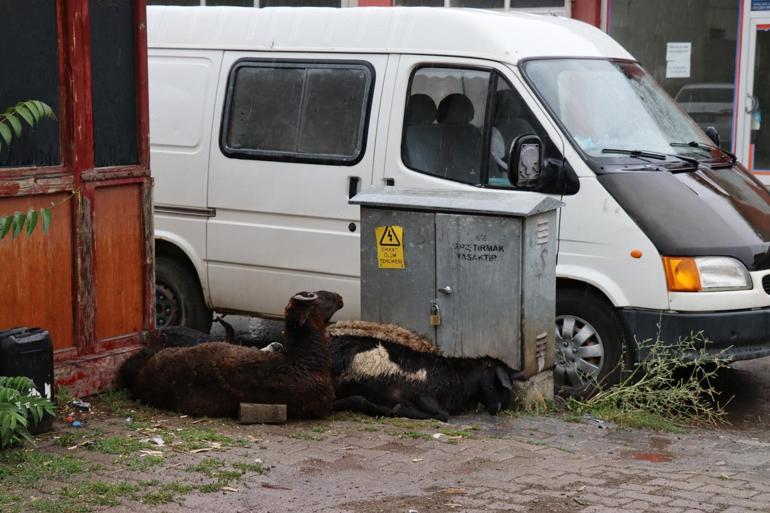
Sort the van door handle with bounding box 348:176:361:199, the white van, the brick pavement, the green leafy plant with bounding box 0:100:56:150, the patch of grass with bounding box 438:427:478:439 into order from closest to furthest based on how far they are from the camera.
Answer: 1. the brick pavement
2. the green leafy plant with bounding box 0:100:56:150
3. the patch of grass with bounding box 438:427:478:439
4. the white van
5. the van door handle with bounding box 348:176:361:199

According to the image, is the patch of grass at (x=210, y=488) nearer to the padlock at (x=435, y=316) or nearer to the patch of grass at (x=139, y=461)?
the patch of grass at (x=139, y=461)

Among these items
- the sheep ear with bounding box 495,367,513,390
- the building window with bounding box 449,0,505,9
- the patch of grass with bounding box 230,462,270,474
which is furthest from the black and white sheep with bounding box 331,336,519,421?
the building window with bounding box 449,0,505,9

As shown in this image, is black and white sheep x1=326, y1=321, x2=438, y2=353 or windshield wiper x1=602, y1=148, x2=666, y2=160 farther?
windshield wiper x1=602, y1=148, x2=666, y2=160

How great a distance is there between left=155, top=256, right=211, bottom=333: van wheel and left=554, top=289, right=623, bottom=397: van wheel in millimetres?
3030

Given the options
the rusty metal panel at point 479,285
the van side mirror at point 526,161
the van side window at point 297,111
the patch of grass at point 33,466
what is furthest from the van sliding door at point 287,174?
the patch of grass at point 33,466

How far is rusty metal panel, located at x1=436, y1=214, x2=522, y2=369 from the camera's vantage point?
7.06m

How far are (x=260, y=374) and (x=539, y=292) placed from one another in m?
1.78

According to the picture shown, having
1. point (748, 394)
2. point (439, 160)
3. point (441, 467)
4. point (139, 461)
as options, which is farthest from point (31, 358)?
point (748, 394)

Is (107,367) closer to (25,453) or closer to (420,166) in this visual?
(25,453)

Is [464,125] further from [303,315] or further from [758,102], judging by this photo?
[758,102]

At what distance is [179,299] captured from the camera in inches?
372

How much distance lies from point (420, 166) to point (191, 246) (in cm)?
206

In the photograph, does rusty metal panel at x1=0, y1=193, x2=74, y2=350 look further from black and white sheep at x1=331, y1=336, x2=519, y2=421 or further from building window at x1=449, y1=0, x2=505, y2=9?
building window at x1=449, y1=0, x2=505, y2=9

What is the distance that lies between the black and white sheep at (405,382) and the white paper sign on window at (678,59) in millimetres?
8521
